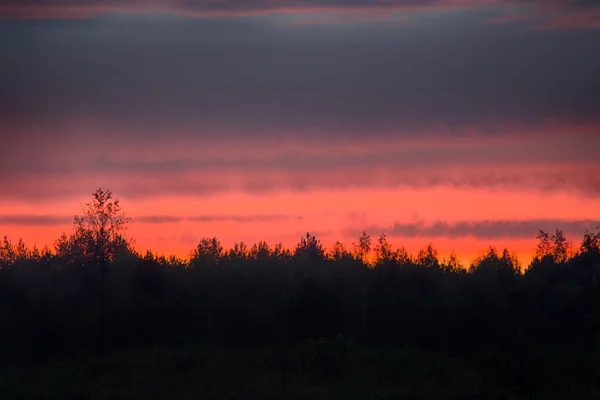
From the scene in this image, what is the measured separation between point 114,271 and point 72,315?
7703 millimetres

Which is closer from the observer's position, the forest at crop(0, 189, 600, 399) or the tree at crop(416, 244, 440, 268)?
the forest at crop(0, 189, 600, 399)

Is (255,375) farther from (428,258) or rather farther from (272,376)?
A: (428,258)

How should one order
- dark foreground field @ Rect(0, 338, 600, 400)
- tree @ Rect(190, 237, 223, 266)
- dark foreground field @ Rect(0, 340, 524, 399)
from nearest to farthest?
dark foreground field @ Rect(0, 338, 600, 400), dark foreground field @ Rect(0, 340, 524, 399), tree @ Rect(190, 237, 223, 266)

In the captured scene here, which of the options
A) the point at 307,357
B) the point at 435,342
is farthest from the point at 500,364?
the point at 435,342

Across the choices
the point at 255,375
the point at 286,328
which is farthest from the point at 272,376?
the point at 286,328

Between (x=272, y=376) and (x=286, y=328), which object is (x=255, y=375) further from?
(x=286, y=328)

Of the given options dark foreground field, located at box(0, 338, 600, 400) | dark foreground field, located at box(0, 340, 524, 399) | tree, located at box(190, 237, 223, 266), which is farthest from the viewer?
tree, located at box(190, 237, 223, 266)

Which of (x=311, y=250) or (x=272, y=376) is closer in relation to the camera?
(x=272, y=376)

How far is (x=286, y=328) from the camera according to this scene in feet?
218

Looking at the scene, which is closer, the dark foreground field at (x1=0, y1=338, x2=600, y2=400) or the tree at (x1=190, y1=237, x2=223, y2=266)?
the dark foreground field at (x1=0, y1=338, x2=600, y2=400)

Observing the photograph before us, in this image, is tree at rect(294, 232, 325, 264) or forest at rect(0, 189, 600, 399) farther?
tree at rect(294, 232, 325, 264)

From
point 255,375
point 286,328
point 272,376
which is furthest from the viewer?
point 286,328

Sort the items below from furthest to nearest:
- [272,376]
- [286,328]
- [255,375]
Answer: [286,328]
[255,375]
[272,376]

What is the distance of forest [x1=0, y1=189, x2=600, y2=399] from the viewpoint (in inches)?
1959
